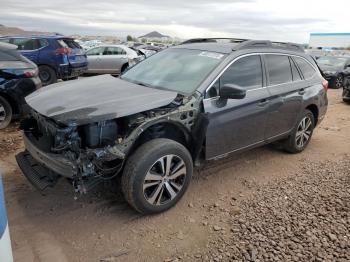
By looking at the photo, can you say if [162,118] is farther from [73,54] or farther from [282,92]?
[73,54]

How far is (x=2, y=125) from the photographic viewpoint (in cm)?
618

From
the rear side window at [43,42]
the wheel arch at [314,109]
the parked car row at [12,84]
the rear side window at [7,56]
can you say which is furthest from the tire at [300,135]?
the rear side window at [43,42]

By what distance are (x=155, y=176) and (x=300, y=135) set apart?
310 cm

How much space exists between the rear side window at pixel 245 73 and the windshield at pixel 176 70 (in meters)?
0.20

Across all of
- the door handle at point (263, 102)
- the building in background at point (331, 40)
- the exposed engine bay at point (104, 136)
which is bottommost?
the building in background at point (331, 40)

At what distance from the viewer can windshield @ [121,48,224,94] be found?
4.14 m

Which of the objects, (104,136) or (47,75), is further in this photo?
(47,75)

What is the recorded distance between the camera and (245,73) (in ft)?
14.7

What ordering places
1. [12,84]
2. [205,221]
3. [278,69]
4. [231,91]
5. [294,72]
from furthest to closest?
[12,84] → [294,72] → [278,69] → [231,91] → [205,221]

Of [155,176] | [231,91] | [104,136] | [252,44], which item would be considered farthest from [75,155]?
[252,44]

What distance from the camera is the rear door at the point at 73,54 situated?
38.6ft

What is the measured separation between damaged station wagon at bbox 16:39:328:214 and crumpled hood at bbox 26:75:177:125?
0.01 metres

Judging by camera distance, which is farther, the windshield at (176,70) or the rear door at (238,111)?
the windshield at (176,70)

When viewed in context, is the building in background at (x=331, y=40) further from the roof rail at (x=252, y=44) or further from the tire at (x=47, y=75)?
the roof rail at (x=252, y=44)
